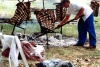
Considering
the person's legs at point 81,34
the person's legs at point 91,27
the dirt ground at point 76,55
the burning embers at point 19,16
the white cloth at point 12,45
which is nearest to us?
the white cloth at point 12,45

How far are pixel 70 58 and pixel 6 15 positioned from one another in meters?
8.67

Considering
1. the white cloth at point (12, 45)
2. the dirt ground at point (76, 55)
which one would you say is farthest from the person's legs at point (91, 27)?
the white cloth at point (12, 45)

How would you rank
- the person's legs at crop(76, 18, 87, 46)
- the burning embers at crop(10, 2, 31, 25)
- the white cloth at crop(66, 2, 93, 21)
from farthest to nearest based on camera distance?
the burning embers at crop(10, 2, 31, 25) → the person's legs at crop(76, 18, 87, 46) → the white cloth at crop(66, 2, 93, 21)

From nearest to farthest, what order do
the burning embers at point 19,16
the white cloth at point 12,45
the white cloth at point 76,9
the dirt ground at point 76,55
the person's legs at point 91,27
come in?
1. the white cloth at point 12,45
2. the dirt ground at point 76,55
3. the white cloth at point 76,9
4. the person's legs at point 91,27
5. the burning embers at point 19,16

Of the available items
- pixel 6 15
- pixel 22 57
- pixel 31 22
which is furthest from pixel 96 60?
pixel 6 15

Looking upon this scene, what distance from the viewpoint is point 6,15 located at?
689 inches

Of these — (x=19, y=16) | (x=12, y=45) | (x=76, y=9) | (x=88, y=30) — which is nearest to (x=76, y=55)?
(x=88, y=30)

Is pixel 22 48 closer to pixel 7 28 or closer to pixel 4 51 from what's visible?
pixel 4 51

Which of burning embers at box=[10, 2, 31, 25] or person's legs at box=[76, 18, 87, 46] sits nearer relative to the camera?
person's legs at box=[76, 18, 87, 46]

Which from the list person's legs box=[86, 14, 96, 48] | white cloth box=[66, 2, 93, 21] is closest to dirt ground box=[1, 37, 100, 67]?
person's legs box=[86, 14, 96, 48]

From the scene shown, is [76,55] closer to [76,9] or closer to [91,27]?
[91,27]

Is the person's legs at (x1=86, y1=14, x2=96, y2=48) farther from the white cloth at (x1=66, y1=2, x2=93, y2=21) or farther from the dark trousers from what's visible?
the white cloth at (x1=66, y1=2, x2=93, y2=21)

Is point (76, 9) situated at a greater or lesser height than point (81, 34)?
greater

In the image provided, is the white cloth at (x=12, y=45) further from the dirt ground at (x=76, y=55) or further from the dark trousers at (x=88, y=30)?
the dark trousers at (x=88, y=30)
